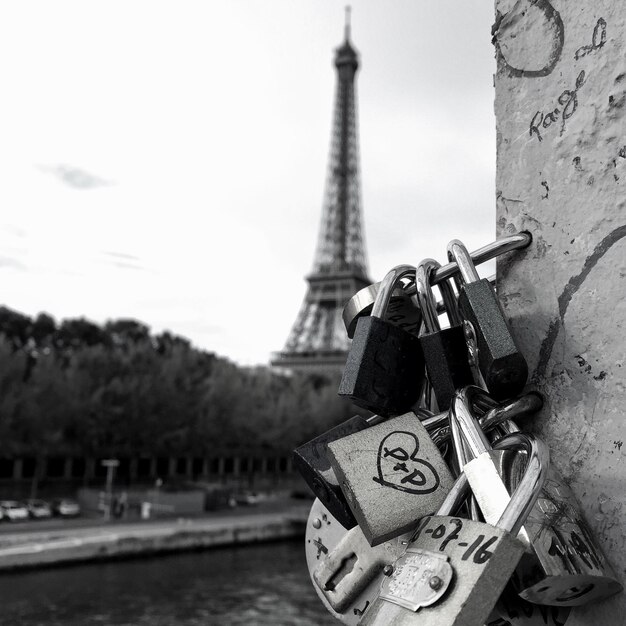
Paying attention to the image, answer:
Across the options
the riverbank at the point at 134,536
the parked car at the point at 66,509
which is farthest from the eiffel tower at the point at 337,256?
the parked car at the point at 66,509

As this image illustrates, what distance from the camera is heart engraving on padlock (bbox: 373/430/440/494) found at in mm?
822

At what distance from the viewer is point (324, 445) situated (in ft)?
3.32

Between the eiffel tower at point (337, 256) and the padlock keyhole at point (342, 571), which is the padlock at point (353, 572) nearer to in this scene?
the padlock keyhole at point (342, 571)

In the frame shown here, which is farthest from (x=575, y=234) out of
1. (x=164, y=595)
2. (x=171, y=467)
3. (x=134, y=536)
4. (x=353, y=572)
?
(x=171, y=467)

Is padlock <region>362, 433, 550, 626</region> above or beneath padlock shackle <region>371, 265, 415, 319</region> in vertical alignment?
A: beneath

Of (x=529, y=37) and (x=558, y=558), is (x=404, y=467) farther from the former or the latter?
(x=529, y=37)

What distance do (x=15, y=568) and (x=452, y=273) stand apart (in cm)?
1484

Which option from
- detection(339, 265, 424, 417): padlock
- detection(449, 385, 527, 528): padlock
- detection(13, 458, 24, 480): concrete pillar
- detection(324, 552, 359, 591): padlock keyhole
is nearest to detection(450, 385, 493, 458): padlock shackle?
detection(449, 385, 527, 528): padlock

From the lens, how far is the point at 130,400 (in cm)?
2325

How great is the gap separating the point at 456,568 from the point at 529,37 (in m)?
0.85

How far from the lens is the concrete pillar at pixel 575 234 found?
35.2 inches

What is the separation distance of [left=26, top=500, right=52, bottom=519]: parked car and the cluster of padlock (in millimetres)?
20407

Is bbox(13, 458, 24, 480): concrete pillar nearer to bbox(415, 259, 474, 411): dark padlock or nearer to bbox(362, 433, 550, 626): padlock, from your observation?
bbox(415, 259, 474, 411): dark padlock

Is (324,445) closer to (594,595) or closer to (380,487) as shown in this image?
(380,487)
